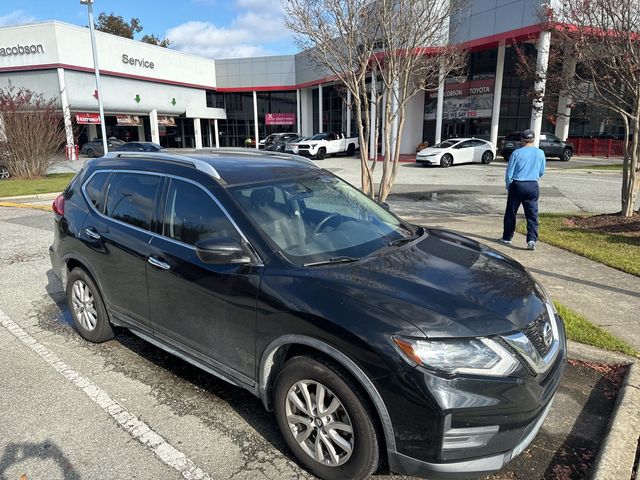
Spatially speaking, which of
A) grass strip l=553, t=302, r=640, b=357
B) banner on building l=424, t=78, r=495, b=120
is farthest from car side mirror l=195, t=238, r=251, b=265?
banner on building l=424, t=78, r=495, b=120

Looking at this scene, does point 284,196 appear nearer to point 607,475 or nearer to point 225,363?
point 225,363

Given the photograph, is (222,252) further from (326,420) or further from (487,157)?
(487,157)

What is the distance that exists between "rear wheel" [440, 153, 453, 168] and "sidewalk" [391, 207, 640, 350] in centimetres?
1690

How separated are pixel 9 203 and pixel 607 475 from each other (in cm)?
1541

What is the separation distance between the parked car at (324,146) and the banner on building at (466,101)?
6.63 m

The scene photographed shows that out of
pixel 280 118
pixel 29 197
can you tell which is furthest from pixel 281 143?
pixel 29 197

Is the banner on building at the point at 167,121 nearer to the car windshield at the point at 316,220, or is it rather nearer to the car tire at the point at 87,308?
the car tire at the point at 87,308

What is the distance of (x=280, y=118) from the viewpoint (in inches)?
1976

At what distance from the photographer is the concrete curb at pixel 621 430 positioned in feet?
8.13

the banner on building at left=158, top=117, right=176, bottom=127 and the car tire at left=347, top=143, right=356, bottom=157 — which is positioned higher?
the banner on building at left=158, top=117, right=176, bottom=127

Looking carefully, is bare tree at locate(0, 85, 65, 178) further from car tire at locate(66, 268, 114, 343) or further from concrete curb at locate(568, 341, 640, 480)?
concrete curb at locate(568, 341, 640, 480)

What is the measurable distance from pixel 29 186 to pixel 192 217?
55.5ft

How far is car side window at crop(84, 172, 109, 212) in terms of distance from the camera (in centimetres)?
401

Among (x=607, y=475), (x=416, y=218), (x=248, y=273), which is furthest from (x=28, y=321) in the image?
(x=416, y=218)
